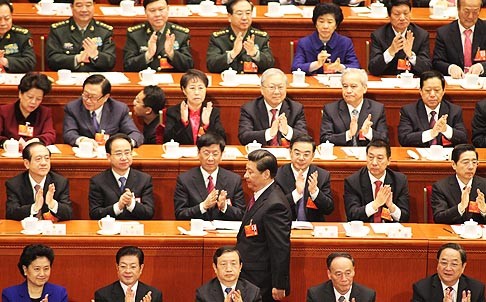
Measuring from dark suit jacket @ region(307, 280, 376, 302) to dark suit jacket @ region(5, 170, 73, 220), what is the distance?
4.63ft

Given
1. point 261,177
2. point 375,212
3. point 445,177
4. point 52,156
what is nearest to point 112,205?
point 52,156

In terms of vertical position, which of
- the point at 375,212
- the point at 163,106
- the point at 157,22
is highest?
the point at 157,22

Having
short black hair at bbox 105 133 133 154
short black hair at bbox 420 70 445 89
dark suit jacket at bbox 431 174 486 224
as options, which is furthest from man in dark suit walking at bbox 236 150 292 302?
short black hair at bbox 420 70 445 89

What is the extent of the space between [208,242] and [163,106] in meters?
1.39

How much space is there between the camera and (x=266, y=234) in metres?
5.79

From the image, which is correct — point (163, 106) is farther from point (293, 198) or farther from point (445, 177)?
point (445, 177)

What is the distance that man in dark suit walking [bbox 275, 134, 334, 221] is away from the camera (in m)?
6.34

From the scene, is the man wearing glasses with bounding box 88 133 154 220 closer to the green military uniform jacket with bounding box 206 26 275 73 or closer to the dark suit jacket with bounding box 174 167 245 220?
the dark suit jacket with bounding box 174 167 245 220

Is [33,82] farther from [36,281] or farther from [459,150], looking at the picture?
[459,150]

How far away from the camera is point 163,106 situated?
281 inches


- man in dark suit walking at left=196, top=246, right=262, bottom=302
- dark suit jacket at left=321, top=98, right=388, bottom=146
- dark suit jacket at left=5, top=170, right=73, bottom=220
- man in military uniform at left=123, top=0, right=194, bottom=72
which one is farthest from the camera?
man in military uniform at left=123, top=0, right=194, bottom=72

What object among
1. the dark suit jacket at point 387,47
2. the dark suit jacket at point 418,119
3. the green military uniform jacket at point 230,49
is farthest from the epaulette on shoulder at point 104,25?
the dark suit jacket at point 418,119

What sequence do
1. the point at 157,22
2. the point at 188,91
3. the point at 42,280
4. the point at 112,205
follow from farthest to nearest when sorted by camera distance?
the point at 157,22
the point at 188,91
the point at 112,205
the point at 42,280

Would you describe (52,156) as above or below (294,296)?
above
